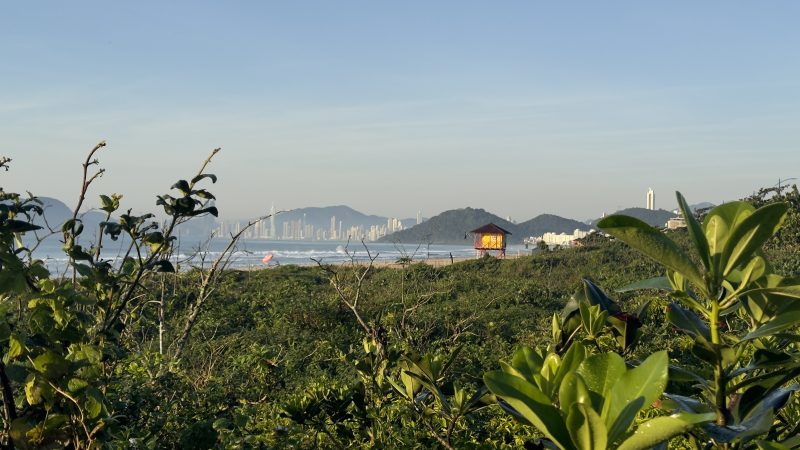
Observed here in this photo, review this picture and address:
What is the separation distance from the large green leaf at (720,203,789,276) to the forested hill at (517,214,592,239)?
408 feet

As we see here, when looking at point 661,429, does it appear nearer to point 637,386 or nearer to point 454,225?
point 637,386

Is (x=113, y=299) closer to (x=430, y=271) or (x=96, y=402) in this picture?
(x=96, y=402)

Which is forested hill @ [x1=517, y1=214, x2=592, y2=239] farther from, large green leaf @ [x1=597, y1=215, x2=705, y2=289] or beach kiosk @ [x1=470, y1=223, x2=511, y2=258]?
large green leaf @ [x1=597, y1=215, x2=705, y2=289]

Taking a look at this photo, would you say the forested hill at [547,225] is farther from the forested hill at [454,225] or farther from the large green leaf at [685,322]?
the large green leaf at [685,322]

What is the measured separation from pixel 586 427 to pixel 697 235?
343mm

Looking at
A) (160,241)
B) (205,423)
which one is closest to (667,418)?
(160,241)

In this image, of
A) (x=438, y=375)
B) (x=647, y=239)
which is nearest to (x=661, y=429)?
(x=647, y=239)

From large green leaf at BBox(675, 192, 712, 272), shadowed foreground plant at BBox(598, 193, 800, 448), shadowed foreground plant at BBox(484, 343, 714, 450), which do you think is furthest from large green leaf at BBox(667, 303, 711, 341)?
shadowed foreground plant at BBox(484, 343, 714, 450)

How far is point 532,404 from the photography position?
2.74ft

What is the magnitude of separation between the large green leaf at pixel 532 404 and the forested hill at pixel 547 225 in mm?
124475

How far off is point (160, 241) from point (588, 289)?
4.54 feet

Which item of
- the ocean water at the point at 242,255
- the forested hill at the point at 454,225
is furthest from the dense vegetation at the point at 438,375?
the forested hill at the point at 454,225

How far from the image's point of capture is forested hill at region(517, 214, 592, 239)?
126938 millimetres

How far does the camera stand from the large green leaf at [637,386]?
0.79 m
